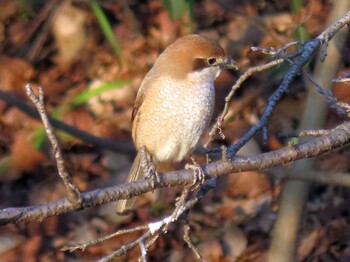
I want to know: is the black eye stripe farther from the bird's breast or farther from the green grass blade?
the green grass blade

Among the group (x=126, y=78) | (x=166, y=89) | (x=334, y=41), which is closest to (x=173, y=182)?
(x=166, y=89)

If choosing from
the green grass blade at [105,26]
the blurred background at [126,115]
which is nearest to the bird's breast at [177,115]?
the blurred background at [126,115]

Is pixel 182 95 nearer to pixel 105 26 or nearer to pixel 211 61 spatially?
pixel 211 61

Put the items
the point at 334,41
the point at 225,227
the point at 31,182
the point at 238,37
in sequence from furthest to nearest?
the point at 238,37, the point at 31,182, the point at 225,227, the point at 334,41

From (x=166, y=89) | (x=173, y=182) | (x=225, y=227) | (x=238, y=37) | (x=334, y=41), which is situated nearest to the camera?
(x=173, y=182)

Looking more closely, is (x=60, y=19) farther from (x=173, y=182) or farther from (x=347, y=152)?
(x=173, y=182)
